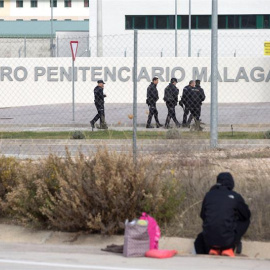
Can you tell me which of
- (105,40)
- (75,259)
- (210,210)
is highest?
(105,40)

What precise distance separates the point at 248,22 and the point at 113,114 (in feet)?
69.1

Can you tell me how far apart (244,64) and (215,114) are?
2267 cm

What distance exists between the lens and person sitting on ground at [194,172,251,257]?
7.79 m

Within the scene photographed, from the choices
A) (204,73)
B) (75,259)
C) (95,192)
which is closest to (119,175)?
(95,192)

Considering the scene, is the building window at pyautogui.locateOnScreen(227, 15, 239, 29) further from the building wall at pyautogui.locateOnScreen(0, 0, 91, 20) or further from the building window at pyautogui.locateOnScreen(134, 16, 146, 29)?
the building wall at pyautogui.locateOnScreen(0, 0, 91, 20)

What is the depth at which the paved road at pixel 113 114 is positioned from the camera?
26606 mm

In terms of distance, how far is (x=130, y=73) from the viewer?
36938 millimetres

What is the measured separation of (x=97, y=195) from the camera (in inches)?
355

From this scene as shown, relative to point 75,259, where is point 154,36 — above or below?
above

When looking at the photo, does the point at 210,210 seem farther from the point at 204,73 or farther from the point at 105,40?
the point at 105,40

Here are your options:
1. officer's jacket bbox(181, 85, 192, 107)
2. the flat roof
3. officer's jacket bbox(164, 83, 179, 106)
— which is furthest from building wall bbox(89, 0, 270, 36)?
officer's jacket bbox(181, 85, 192, 107)

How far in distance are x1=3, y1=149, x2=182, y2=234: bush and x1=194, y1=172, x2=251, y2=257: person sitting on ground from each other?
3.40ft

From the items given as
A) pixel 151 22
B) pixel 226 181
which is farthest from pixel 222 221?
pixel 151 22

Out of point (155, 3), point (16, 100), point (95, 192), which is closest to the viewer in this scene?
point (95, 192)
